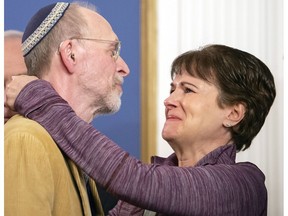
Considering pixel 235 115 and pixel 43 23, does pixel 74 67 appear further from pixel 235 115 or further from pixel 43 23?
pixel 235 115

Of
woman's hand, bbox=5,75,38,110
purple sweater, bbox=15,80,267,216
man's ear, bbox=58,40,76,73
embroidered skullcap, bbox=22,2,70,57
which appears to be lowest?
purple sweater, bbox=15,80,267,216

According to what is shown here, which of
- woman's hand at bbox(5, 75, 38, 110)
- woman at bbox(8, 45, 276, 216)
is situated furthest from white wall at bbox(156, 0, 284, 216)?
woman's hand at bbox(5, 75, 38, 110)

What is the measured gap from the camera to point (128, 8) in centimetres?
217

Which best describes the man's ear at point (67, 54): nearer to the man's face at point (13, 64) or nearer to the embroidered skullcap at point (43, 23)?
the embroidered skullcap at point (43, 23)

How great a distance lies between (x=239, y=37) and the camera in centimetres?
224

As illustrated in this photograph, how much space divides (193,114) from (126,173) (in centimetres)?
35

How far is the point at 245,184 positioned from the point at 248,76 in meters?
0.33

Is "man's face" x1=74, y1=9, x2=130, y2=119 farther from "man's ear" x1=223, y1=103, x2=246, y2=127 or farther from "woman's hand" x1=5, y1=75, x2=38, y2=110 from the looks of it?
"man's ear" x1=223, y1=103, x2=246, y2=127

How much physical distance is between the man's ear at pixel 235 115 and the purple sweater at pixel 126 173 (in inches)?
9.0

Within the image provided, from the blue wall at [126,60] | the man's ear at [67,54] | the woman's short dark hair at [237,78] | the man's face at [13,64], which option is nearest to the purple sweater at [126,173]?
the man's ear at [67,54]

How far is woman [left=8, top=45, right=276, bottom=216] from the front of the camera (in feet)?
3.56

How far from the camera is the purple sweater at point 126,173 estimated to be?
1083 millimetres

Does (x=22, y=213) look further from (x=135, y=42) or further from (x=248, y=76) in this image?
(x=135, y=42)
